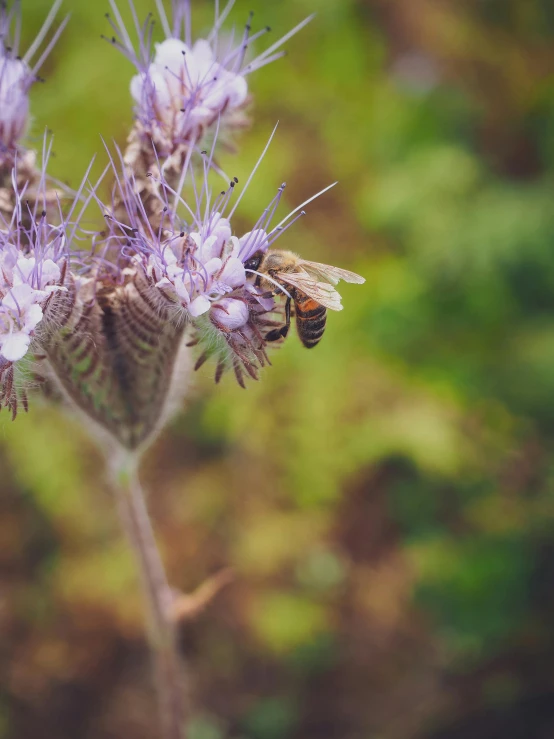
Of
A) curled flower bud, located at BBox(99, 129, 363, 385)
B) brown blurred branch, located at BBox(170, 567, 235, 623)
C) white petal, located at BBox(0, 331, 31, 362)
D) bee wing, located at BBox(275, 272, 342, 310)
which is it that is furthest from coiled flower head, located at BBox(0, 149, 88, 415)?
brown blurred branch, located at BBox(170, 567, 235, 623)

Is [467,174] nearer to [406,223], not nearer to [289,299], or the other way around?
[406,223]

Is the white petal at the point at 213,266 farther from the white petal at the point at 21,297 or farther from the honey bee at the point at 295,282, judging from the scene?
the white petal at the point at 21,297

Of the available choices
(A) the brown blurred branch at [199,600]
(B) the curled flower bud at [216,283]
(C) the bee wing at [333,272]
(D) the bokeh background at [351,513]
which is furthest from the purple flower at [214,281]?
(D) the bokeh background at [351,513]

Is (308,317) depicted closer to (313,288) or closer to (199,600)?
(313,288)

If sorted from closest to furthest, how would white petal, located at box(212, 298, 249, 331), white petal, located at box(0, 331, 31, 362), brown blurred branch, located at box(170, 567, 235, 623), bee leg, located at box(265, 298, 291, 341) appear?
white petal, located at box(0, 331, 31, 362) < white petal, located at box(212, 298, 249, 331) < bee leg, located at box(265, 298, 291, 341) < brown blurred branch, located at box(170, 567, 235, 623)

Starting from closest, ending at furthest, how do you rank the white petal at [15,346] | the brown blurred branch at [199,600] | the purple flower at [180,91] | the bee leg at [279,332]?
the white petal at [15,346]
the bee leg at [279,332]
the purple flower at [180,91]
the brown blurred branch at [199,600]

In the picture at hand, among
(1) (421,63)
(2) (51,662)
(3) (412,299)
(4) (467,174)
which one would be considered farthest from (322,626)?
(1) (421,63)

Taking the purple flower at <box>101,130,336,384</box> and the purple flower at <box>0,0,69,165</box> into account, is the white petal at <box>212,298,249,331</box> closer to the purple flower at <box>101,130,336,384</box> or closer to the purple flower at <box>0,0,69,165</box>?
the purple flower at <box>101,130,336,384</box>

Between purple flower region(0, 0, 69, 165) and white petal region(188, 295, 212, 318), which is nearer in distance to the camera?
white petal region(188, 295, 212, 318)
